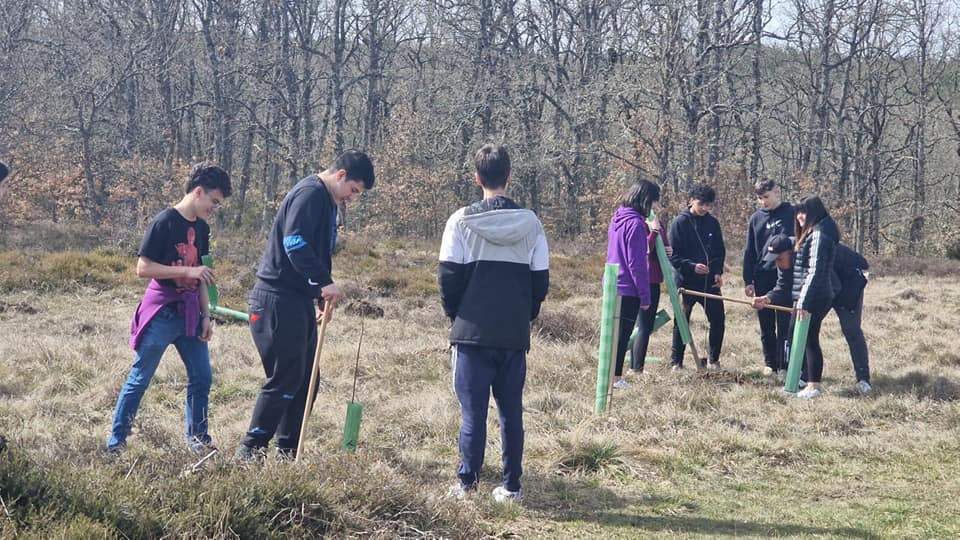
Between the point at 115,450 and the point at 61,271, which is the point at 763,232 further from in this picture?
the point at 61,271

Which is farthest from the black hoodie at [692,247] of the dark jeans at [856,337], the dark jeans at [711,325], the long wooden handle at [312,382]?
the long wooden handle at [312,382]

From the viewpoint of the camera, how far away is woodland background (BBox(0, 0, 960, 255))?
2423 cm

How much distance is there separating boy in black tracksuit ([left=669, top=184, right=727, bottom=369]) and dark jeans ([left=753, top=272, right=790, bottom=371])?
0.36 meters

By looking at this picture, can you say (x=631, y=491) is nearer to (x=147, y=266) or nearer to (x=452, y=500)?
(x=452, y=500)

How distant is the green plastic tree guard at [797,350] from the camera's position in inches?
286

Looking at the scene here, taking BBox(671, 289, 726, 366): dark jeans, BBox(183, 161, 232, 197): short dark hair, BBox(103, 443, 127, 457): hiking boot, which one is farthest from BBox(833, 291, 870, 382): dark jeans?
BBox(103, 443, 127, 457): hiking boot

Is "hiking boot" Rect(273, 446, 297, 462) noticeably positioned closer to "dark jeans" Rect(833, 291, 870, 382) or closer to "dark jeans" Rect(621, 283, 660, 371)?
"dark jeans" Rect(621, 283, 660, 371)

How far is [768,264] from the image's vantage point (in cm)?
→ 789

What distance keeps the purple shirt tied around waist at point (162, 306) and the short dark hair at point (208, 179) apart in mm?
560

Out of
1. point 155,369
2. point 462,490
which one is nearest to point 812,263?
point 462,490

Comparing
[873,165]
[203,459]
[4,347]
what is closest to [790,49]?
[873,165]

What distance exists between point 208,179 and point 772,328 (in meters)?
5.34

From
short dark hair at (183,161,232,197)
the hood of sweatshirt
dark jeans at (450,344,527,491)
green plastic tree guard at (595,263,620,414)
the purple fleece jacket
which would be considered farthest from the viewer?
the purple fleece jacket

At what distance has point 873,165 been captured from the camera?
30.7 m
